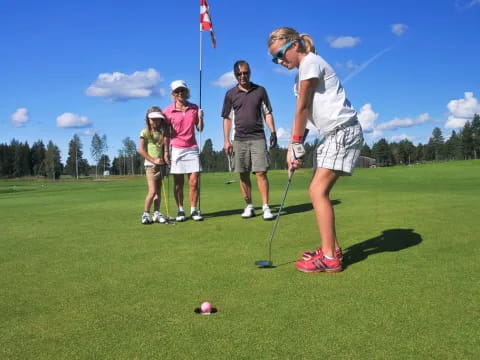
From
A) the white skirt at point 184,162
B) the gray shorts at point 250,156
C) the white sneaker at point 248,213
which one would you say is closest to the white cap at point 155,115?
the white skirt at point 184,162

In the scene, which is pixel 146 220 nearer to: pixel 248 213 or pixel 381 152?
pixel 248 213

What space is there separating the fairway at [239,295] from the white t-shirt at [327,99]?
4.35 ft

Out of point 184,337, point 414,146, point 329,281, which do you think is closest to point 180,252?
point 329,281

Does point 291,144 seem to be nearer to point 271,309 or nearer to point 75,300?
point 271,309

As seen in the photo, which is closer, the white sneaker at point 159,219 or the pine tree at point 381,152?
the white sneaker at point 159,219

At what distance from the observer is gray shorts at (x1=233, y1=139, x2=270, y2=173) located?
24.2 ft

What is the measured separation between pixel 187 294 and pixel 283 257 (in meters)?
1.40

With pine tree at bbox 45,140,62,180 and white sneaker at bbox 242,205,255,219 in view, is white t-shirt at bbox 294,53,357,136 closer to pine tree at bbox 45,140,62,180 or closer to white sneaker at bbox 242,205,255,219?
white sneaker at bbox 242,205,255,219

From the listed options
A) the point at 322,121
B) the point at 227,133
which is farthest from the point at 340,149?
the point at 227,133

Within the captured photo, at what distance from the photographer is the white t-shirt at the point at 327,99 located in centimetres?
396

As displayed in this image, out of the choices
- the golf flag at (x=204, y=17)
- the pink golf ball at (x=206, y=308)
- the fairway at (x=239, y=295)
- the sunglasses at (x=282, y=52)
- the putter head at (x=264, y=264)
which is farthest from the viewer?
the golf flag at (x=204, y=17)

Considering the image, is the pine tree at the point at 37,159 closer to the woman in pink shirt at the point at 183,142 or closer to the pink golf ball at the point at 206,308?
the woman in pink shirt at the point at 183,142

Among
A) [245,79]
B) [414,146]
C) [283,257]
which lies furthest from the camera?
[414,146]

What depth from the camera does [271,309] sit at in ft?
9.34
